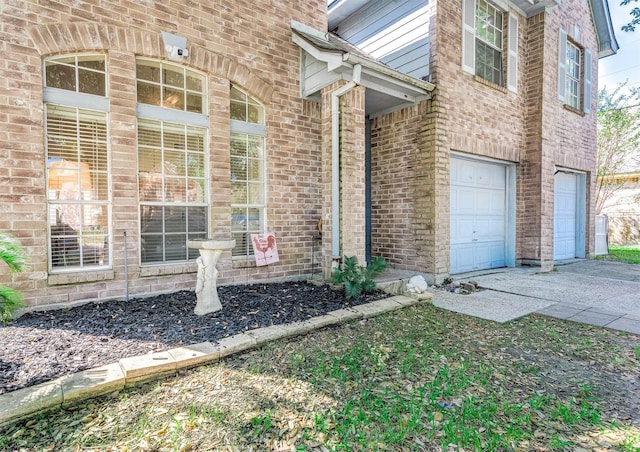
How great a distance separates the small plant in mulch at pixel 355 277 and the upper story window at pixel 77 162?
294 cm

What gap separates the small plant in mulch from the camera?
A: 14.7 ft

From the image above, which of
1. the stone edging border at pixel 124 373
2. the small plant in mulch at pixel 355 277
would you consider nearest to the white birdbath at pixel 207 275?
the stone edging border at pixel 124 373

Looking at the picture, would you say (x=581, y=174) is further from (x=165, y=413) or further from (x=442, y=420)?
(x=165, y=413)

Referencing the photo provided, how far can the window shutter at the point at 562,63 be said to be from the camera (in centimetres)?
801

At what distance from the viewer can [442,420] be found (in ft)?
7.04

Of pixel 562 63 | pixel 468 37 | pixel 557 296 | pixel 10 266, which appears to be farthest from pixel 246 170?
pixel 562 63

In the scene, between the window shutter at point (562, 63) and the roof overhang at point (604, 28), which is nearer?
the window shutter at point (562, 63)

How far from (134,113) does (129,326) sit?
2547 mm

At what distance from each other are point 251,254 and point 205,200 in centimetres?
109

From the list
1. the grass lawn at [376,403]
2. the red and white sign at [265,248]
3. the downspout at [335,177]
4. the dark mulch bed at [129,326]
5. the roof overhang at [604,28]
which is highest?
the roof overhang at [604,28]

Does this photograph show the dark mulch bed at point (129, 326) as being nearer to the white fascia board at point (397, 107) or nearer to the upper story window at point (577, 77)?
the white fascia board at point (397, 107)

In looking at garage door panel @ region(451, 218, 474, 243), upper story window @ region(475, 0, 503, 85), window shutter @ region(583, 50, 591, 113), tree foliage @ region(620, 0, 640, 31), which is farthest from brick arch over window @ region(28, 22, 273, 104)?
window shutter @ region(583, 50, 591, 113)

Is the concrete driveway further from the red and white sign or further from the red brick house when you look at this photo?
the red and white sign

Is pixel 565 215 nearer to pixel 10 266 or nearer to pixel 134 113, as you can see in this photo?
pixel 134 113
